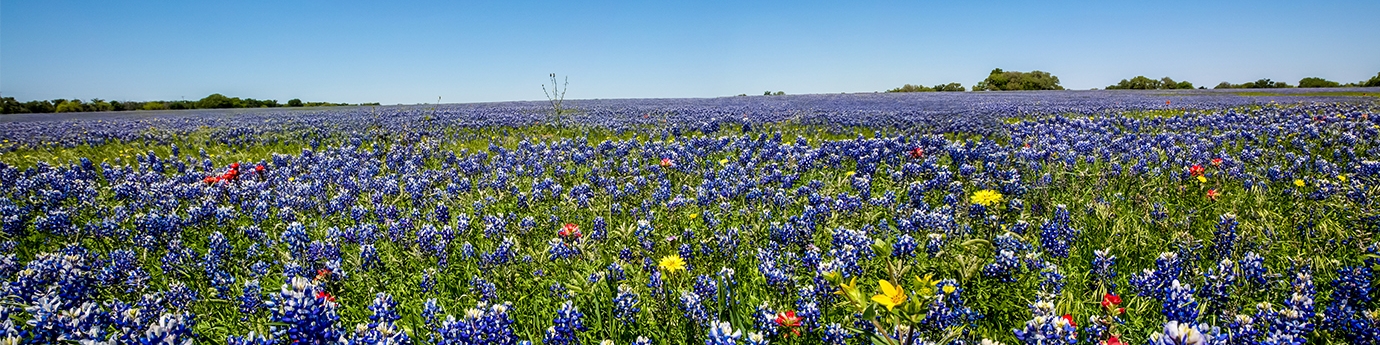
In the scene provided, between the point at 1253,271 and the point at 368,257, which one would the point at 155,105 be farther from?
the point at 1253,271

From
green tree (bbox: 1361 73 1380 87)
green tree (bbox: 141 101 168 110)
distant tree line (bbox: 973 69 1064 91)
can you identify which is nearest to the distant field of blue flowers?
green tree (bbox: 141 101 168 110)

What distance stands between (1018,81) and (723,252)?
69210mm

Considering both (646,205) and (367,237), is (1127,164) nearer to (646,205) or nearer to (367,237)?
(646,205)

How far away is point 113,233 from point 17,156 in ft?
34.7

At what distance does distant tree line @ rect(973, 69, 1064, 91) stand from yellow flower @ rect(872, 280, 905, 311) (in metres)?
68.4

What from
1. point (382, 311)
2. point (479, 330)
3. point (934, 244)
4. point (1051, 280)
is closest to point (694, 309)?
point (479, 330)

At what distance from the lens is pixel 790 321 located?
2.47 meters

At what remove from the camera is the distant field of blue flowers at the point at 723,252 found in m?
2.30

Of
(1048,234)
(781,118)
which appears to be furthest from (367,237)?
(781,118)

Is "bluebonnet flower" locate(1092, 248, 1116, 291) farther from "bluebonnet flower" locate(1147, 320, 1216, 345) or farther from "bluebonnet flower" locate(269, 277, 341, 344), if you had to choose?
"bluebonnet flower" locate(269, 277, 341, 344)

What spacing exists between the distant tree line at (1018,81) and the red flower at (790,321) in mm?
67583

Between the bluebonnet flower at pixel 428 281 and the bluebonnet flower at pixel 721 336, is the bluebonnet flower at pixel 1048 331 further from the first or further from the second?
the bluebonnet flower at pixel 428 281

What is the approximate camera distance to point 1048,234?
3541mm

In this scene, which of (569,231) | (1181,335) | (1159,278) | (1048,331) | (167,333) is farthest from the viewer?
(569,231)
